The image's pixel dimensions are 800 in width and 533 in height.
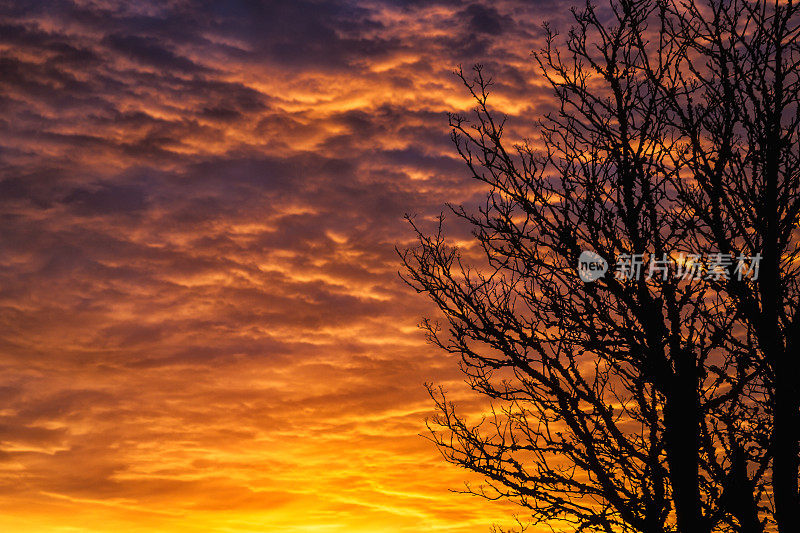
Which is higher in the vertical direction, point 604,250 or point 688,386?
point 604,250

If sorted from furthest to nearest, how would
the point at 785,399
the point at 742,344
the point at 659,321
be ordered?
1. the point at 742,344
2. the point at 659,321
3. the point at 785,399

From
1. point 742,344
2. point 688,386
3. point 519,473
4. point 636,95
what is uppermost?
point 636,95

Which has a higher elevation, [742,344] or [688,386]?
[742,344]

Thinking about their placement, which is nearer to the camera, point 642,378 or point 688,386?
point 688,386

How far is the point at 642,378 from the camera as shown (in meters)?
8.18

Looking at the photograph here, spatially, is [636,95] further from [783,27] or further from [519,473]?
[519,473]

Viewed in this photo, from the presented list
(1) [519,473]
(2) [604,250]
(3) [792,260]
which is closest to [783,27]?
(3) [792,260]

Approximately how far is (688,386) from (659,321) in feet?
2.32

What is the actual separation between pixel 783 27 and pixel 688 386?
425cm

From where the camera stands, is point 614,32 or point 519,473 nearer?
point 519,473

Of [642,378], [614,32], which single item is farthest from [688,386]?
[614,32]

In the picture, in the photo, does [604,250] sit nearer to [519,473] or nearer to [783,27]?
[519,473]

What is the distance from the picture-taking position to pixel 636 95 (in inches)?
343

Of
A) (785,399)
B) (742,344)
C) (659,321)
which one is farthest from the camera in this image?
(742,344)
